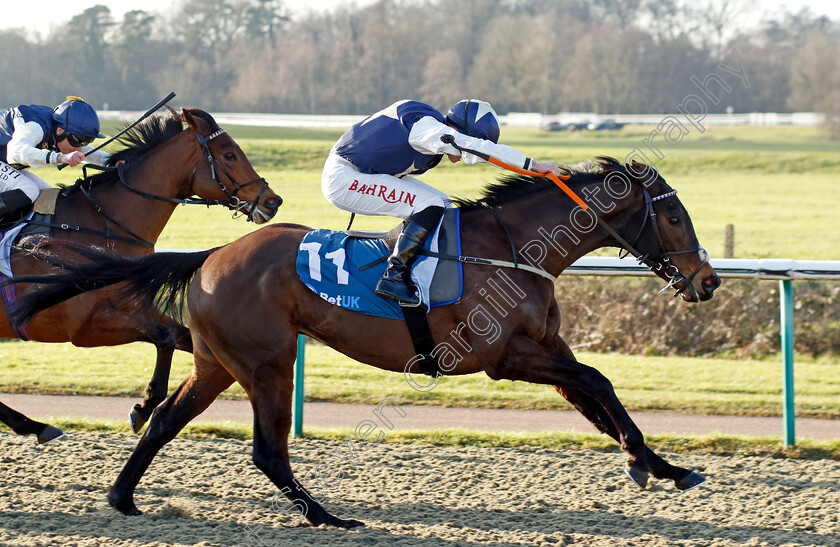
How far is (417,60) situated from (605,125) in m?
13.1

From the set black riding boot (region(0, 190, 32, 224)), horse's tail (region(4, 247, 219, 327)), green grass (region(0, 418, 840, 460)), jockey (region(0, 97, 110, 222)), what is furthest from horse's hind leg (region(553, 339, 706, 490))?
black riding boot (region(0, 190, 32, 224))

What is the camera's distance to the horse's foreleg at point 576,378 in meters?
3.74

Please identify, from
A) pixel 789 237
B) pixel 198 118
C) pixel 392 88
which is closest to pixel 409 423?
pixel 198 118

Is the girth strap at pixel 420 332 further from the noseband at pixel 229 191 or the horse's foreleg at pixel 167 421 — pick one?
the noseband at pixel 229 191

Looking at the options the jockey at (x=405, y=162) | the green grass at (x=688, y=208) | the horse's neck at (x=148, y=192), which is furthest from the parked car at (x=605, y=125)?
the jockey at (x=405, y=162)

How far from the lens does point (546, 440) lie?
5.23 metres

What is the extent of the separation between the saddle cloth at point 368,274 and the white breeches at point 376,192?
131 mm

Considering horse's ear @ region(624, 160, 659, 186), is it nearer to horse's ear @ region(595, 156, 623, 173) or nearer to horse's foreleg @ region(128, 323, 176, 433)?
horse's ear @ region(595, 156, 623, 173)

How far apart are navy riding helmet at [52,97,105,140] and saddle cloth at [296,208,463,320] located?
1853mm

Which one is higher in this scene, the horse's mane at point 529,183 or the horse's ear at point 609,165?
the horse's ear at point 609,165

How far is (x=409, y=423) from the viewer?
5.76 meters

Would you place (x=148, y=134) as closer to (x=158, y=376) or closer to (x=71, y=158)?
(x=71, y=158)

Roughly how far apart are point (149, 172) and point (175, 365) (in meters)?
2.78

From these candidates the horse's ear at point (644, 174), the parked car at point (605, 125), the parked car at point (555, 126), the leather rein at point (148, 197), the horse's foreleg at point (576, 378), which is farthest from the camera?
the parked car at point (555, 126)
